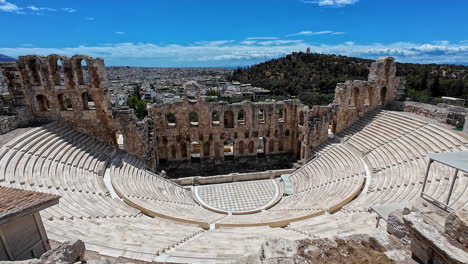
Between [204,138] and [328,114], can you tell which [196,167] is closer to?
[204,138]

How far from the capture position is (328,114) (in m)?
21.6

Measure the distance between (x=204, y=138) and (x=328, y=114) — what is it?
12001mm

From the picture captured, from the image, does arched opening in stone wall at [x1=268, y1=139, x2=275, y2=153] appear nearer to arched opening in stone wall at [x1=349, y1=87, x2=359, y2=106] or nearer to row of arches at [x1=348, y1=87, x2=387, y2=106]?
row of arches at [x1=348, y1=87, x2=387, y2=106]

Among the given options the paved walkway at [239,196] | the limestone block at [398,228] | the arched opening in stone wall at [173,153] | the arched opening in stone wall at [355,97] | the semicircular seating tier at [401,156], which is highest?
the arched opening in stone wall at [355,97]

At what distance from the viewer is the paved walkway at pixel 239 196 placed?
16.7m

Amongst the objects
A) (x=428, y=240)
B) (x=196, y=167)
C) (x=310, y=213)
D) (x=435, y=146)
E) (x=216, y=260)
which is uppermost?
(x=428, y=240)

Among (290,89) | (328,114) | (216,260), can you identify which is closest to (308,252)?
(216,260)

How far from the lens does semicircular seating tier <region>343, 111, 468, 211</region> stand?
38.9 feet

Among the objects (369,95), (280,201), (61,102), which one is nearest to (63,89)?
(61,102)

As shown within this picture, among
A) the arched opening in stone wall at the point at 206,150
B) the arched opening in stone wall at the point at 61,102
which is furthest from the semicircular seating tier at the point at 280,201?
the arched opening in stone wall at the point at 61,102

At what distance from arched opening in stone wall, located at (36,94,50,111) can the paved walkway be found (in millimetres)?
13620

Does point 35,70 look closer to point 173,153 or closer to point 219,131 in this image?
point 173,153

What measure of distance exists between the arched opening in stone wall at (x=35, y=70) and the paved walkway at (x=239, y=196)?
48.2 ft

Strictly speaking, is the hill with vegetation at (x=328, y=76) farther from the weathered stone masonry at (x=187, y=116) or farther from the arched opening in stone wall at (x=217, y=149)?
the arched opening in stone wall at (x=217, y=149)
